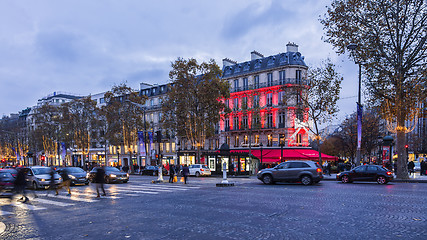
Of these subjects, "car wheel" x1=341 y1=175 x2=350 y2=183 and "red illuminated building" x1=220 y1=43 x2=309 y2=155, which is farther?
"red illuminated building" x1=220 y1=43 x2=309 y2=155

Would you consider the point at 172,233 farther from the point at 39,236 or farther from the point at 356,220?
the point at 356,220

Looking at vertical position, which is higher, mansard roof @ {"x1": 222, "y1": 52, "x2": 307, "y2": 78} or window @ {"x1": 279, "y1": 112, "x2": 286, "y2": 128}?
mansard roof @ {"x1": 222, "y1": 52, "x2": 307, "y2": 78}

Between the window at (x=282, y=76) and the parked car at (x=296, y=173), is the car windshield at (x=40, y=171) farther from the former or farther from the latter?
the window at (x=282, y=76)

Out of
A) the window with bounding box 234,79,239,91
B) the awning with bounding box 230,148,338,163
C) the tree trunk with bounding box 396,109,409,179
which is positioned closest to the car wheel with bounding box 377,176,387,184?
the tree trunk with bounding box 396,109,409,179

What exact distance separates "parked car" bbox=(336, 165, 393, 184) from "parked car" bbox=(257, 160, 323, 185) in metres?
2.71

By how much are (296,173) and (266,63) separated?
29.1 m

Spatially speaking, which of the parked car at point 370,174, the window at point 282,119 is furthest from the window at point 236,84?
the parked car at point 370,174

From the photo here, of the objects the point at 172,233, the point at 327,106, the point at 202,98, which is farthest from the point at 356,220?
the point at 202,98

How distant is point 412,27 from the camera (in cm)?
2200

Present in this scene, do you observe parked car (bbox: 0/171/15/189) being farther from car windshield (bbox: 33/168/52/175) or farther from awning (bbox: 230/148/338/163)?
awning (bbox: 230/148/338/163)

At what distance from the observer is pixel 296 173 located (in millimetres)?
19828

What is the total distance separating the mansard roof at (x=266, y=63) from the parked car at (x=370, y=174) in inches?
988

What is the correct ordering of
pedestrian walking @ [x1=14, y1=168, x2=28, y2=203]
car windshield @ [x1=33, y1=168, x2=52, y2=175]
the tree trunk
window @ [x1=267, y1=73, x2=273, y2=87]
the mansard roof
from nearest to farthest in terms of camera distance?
pedestrian walking @ [x1=14, y1=168, x2=28, y2=203], car windshield @ [x1=33, y1=168, x2=52, y2=175], the tree trunk, the mansard roof, window @ [x1=267, y1=73, x2=273, y2=87]

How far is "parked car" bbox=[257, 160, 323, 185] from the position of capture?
19.5 metres
